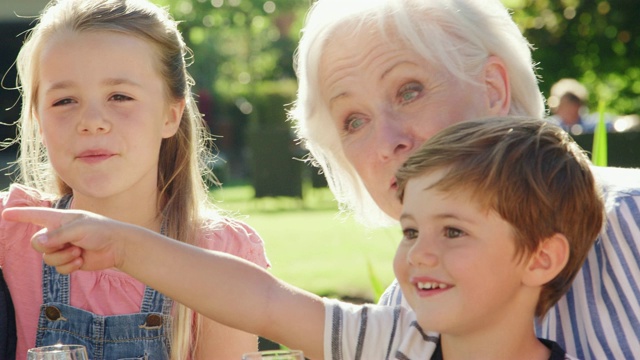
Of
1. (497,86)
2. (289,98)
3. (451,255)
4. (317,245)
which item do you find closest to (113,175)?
(497,86)

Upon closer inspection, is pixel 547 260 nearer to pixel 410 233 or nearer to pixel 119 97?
pixel 410 233

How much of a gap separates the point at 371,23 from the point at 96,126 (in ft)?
2.61

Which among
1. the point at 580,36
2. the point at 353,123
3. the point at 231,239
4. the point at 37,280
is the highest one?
the point at 580,36

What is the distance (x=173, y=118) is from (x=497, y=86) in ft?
3.40

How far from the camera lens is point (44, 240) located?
6.63 feet

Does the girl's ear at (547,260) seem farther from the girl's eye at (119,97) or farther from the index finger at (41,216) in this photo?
the girl's eye at (119,97)

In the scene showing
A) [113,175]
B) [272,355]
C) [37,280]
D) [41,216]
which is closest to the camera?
[272,355]

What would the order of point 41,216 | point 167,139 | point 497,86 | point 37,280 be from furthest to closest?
point 167,139
point 37,280
point 497,86
point 41,216

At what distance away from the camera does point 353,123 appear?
2805 mm

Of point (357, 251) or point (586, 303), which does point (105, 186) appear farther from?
point (357, 251)

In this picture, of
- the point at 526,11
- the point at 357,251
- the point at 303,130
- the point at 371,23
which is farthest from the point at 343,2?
the point at 526,11

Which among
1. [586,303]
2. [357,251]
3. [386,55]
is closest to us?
[586,303]

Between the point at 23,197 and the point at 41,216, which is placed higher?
the point at 23,197

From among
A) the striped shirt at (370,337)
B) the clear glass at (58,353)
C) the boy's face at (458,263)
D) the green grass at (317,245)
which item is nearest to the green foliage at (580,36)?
the green grass at (317,245)
